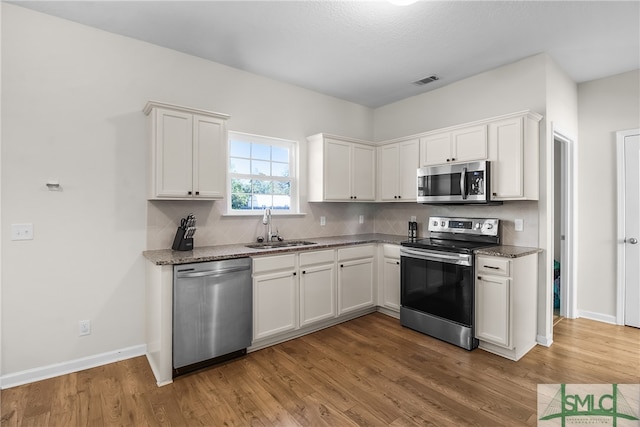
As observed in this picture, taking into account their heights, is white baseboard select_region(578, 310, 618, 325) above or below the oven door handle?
below

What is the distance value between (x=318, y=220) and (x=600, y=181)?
3.29m

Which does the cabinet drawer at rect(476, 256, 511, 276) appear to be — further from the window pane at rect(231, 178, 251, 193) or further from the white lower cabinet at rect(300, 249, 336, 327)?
the window pane at rect(231, 178, 251, 193)

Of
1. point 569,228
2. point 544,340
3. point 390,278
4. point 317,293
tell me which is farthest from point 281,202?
point 569,228

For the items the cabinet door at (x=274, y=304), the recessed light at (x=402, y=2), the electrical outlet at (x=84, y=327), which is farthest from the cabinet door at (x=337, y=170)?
the electrical outlet at (x=84, y=327)

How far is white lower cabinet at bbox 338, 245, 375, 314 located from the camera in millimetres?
3611

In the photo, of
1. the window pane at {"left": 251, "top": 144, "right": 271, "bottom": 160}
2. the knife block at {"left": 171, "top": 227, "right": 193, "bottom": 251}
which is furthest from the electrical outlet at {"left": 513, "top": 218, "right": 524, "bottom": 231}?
the knife block at {"left": 171, "top": 227, "right": 193, "bottom": 251}

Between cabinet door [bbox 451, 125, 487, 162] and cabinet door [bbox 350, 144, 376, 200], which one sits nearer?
cabinet door [bbox 451, 125, 487, 162]

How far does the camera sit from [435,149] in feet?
12.0

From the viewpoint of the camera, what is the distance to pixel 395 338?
3234mm

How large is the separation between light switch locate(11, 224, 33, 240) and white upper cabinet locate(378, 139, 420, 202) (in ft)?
11.8

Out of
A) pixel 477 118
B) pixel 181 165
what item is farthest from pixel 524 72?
pixel 181 165

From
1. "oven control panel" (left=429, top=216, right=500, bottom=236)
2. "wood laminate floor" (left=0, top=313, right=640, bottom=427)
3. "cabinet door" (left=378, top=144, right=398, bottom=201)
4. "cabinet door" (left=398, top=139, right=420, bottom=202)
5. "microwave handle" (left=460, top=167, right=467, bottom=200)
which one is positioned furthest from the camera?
"cabinet door" (left=378, top=144, right=398, bottom=201)

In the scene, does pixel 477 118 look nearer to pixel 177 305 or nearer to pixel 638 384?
pixel 638 384

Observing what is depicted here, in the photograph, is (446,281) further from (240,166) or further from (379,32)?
(240,166)
